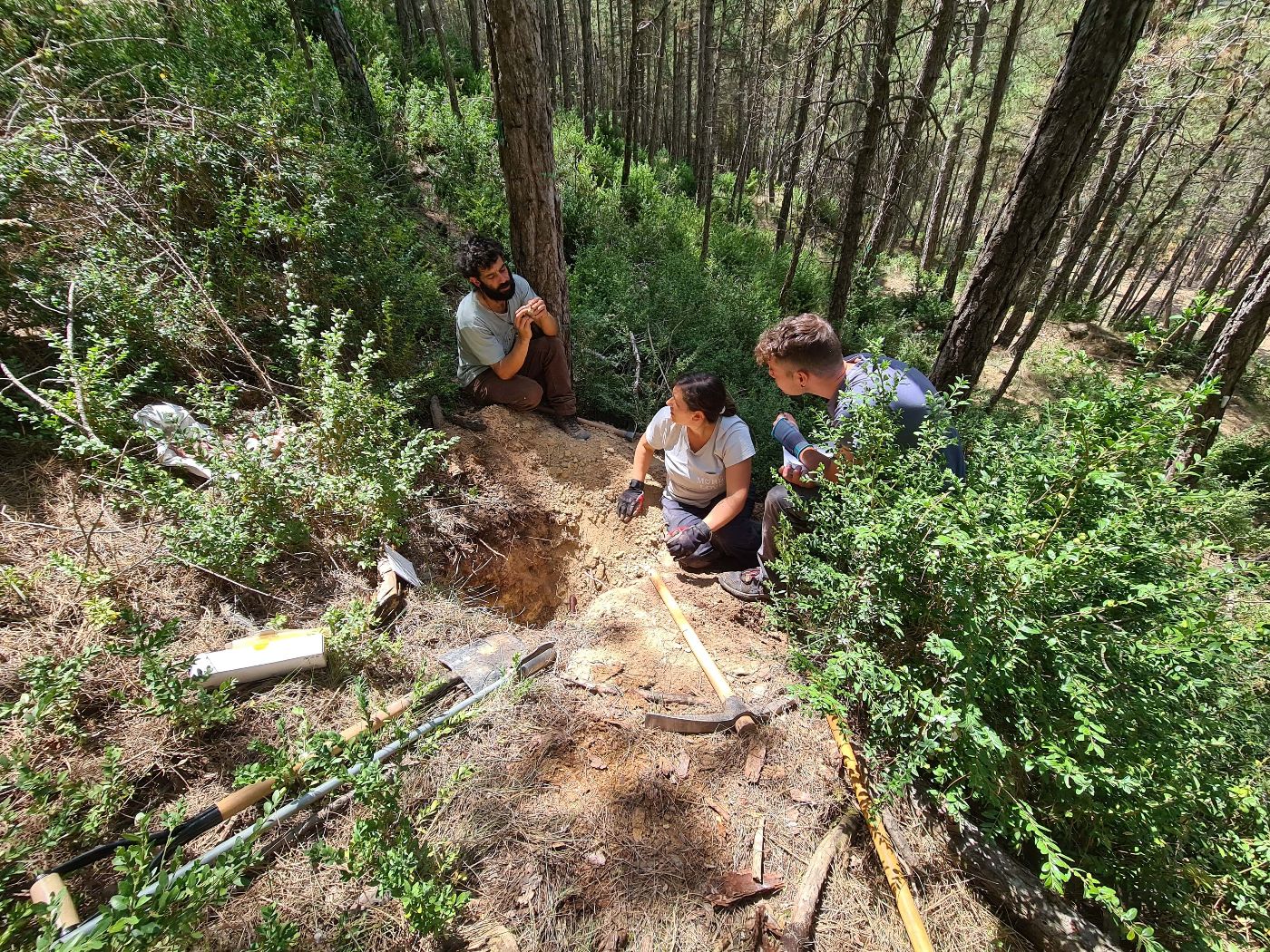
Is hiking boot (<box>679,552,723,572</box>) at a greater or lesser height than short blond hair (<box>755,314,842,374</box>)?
lesser

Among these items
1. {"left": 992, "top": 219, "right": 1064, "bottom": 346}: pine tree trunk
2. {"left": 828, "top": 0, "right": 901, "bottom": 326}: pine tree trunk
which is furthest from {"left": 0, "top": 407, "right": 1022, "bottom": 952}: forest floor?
{"left": 992, "top": 219, "right": 1064, "bottom": 346}: pine tree trunk

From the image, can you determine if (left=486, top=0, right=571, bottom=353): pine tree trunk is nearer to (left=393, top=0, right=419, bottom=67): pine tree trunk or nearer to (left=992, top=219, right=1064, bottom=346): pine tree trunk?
(left=992, top=219, right=1064, bottom=346): pine tree trunk

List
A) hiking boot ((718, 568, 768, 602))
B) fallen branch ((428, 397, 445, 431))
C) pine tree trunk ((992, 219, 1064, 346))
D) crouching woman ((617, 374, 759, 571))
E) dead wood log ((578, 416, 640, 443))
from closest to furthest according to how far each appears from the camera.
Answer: hiking boot ((718, 568, 768, 602)), crouching woman ((617, 374, 759, 571)), fallen branch ((428, 397, 445, 431)), dead wood log ((578, 416, 640, 443)), pine tree trunk ((992, 219, 1064, 346))

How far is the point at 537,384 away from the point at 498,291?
0.75 m

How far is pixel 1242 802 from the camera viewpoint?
1727mm

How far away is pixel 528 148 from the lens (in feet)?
12.8

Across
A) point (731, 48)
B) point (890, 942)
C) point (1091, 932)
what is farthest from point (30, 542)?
point (731, 48)

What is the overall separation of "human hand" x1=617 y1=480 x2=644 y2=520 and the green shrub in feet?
6.18

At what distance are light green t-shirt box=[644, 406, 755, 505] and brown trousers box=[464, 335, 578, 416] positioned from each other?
3.20 feet

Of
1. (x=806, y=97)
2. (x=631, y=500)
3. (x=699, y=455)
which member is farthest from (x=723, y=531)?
(x=806, y=97)

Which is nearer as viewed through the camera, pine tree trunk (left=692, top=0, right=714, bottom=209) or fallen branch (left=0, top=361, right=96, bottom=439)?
fallen branch (left=0, top=361, right=96, bottom=439)

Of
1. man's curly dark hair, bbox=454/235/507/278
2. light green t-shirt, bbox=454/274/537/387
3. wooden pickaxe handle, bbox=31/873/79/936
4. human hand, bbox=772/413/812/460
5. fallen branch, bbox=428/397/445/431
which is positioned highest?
man's curly dark hair, bbox=454/235/507/278

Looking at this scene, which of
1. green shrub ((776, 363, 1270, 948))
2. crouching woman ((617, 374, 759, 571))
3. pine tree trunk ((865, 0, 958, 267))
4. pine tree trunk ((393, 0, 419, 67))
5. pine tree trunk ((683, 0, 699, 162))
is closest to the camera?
green shrub ((776, 363, 1270, 948))

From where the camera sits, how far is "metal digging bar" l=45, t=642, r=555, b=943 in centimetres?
137
